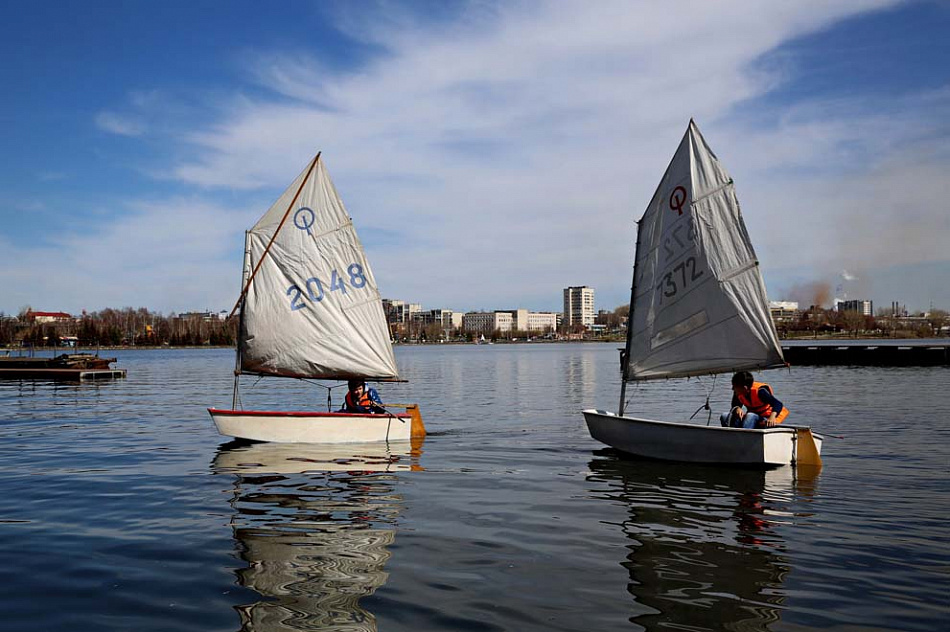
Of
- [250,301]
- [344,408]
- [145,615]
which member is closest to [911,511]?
[145,615]

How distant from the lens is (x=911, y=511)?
542 inches

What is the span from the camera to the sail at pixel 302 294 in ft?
76.7

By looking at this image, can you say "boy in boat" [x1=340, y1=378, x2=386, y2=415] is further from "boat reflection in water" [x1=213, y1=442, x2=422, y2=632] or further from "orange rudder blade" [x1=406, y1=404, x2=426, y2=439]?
"boat reflection in water" [x1=213, y1=442, x2=422, y2=632]

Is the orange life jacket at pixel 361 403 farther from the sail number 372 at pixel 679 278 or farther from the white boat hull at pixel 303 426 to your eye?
the sail number 372 at pixel 679 278

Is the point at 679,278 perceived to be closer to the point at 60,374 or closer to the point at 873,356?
the point at 60,374

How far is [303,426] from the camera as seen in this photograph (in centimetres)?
2170

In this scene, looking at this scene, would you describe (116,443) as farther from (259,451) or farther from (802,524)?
(802,524)

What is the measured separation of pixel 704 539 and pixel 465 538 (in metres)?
3.99

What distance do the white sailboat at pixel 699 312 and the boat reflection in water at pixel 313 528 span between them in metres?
7.33

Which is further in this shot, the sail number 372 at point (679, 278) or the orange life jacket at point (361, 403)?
the orange life jacket at point (361, 403)

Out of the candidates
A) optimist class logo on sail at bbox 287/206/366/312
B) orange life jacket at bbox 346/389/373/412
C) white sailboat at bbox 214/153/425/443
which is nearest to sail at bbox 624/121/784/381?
orange life jacket at bbox 346/389/373/412

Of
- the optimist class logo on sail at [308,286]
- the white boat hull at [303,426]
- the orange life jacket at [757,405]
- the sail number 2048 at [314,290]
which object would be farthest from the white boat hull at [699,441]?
the optimist class logo on sail at [308,286]

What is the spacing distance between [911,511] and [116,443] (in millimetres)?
23497

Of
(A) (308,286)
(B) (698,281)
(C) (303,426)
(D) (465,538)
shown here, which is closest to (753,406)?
(B) (698,281)
